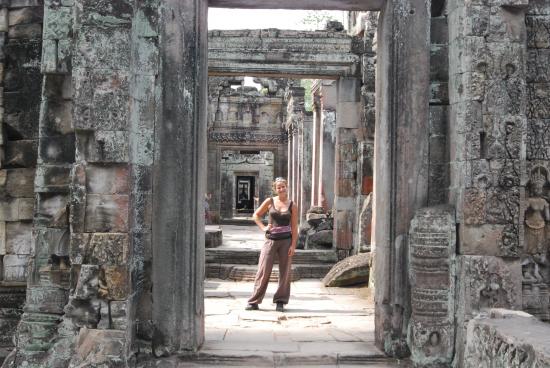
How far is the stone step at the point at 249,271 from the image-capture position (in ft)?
36.6

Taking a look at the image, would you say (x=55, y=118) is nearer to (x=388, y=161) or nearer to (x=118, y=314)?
(x=118, y=314)

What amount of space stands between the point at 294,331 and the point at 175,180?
88.2 inches

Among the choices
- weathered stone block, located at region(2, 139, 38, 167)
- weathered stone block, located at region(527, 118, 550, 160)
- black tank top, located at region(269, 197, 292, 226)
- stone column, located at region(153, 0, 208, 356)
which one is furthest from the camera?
black tank top, located at region(269, 197, 292, 226)

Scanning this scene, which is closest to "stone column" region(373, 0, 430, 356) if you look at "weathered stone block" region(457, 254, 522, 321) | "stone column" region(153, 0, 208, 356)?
"weathered stone block" region(457, 254, 522, 321)

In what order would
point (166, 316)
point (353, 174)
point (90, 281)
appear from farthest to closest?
point (353, 174) → point (166, 316) → point (90, 281)

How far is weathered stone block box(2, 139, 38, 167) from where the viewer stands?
603 cm

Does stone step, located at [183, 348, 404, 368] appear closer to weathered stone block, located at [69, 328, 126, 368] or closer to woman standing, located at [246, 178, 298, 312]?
weathered stone block, located at [69, 328, 126, 368]

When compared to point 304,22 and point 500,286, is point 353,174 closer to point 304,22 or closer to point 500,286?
point 500,286

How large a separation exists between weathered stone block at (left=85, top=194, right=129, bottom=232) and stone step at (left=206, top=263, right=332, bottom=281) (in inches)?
244

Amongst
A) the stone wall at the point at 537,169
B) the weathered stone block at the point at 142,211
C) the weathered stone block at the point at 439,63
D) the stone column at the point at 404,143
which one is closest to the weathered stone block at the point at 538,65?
the stone wall at the point at 537,169

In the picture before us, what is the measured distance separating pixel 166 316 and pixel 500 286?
2.72 metres

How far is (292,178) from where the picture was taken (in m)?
20.2

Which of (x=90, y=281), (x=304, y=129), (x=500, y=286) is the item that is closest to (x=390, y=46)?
(x=500, y=286)

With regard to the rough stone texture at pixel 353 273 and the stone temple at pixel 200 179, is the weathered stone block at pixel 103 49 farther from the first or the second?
the rough stone texture at pixel 353 273
